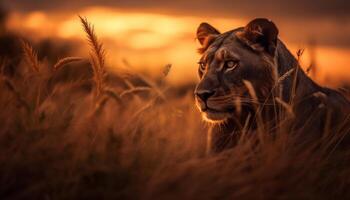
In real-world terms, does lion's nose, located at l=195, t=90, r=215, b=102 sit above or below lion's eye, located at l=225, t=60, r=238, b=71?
below

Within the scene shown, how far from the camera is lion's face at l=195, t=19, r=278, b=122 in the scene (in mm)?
5957

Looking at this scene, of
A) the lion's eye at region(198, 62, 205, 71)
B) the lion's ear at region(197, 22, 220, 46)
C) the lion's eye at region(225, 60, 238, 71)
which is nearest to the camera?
the lion's eye at region(225, 60, 238, 71)

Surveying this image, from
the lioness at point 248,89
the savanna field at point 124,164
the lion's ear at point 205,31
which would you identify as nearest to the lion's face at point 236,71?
the lioness at point 248,89

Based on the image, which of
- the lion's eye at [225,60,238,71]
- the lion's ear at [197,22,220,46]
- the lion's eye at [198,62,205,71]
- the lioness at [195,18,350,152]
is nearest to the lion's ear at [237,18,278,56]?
the lioness at [195,18,350,152]

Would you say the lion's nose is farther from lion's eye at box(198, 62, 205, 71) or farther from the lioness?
lion's eye at box(198, 62, 205, 71)

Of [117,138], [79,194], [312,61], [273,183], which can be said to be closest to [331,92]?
[312,61]

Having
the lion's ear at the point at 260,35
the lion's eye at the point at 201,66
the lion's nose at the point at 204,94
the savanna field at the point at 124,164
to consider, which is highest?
the lion's ear at the point at 260,35

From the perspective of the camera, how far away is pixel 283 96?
6.23 meters

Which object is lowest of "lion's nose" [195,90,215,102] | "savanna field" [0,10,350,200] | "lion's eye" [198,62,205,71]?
"savanna field" [0,10,350,200]

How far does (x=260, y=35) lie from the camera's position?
250 inches

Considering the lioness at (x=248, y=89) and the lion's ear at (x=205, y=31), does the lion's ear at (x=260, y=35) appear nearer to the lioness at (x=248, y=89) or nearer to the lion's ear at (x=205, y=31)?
the lioness at (x=248, y=89)

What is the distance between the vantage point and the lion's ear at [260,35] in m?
6.26

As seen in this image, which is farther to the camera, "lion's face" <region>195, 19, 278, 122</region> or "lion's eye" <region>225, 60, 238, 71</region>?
"lion's eye" <region>225, 60, 238, 71</region>

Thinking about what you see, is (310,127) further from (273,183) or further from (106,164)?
(106,164)
